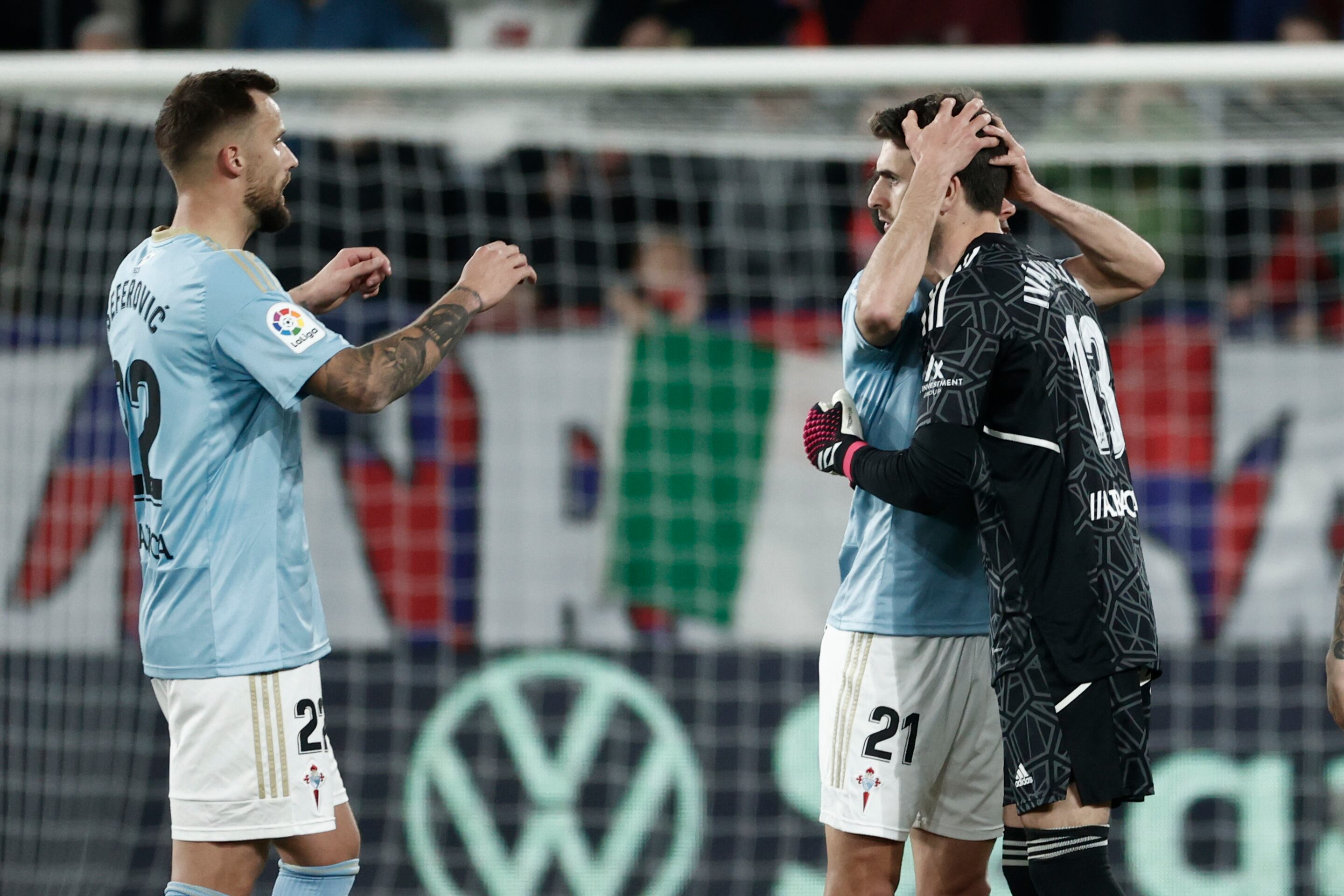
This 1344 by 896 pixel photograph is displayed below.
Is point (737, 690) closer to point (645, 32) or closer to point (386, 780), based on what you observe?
point (386, 780)

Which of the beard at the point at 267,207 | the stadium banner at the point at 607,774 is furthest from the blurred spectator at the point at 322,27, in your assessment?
the beard at the point at 267,207

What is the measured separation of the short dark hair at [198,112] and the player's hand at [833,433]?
49.7 inches

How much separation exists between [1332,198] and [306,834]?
463cm

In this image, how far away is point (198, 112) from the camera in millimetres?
2799

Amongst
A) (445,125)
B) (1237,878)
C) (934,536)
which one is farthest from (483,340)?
(1237,878)

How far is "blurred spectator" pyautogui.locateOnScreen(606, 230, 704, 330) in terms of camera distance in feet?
17.4

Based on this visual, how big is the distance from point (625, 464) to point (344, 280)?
2.21 m

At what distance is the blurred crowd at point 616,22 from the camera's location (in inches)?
262

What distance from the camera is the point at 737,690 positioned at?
4.93 meters

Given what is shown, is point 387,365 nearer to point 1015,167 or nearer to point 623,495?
point 1015,167

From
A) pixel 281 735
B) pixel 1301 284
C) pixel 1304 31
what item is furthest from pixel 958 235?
pixel 1304 31

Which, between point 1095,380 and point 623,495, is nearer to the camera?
point 1095,380

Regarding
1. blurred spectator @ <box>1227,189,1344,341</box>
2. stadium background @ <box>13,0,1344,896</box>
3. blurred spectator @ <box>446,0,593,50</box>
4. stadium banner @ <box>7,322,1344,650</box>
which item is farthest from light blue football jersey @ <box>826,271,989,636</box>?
blurred spectator @ <box>446,0,593,50</box>

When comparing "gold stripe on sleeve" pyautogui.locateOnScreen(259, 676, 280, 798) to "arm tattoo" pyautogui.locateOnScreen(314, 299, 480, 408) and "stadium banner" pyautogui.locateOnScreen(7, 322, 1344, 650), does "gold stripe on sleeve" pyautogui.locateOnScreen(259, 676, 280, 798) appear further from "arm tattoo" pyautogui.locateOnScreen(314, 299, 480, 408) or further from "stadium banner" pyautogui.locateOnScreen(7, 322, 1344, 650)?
"stadium banner" pyautogui.locateOnScreen(7, 322, 1344, 650)
